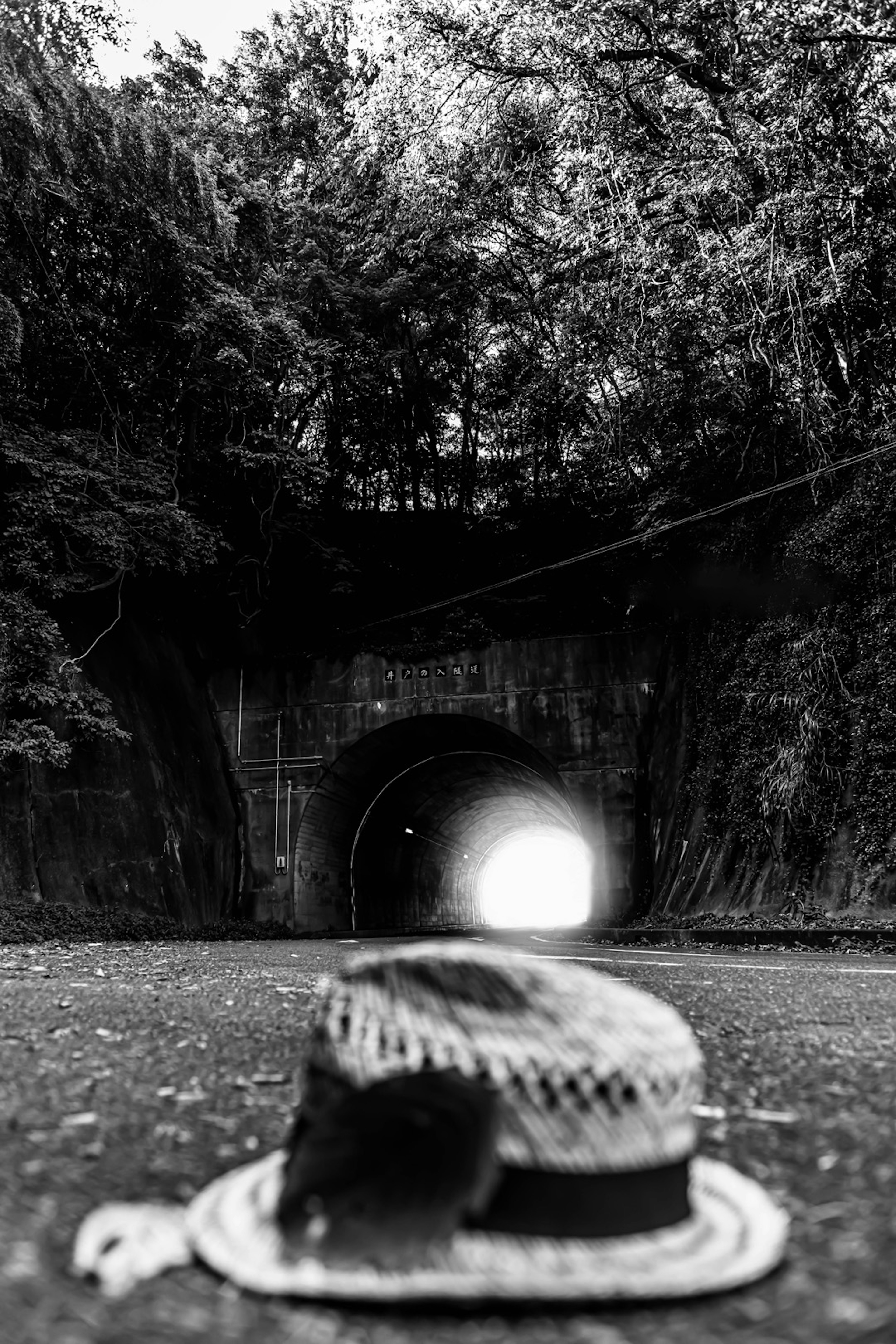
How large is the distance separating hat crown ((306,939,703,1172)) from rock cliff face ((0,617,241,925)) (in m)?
16.9

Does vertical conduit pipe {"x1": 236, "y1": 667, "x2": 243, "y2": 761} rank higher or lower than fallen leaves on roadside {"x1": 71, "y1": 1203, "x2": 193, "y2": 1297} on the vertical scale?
higher

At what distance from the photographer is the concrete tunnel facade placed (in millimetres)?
21203

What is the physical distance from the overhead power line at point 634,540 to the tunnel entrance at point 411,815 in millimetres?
2324

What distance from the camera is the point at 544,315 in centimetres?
2069

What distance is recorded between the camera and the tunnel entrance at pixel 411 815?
2262cm

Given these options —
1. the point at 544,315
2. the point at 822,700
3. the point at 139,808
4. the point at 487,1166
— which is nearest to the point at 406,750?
the point at 139,808

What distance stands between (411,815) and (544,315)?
12.1m

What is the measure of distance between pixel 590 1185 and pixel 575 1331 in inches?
7.9

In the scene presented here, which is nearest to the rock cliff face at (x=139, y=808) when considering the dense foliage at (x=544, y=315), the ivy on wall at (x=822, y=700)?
the dense foliage at (x=544, y=315)

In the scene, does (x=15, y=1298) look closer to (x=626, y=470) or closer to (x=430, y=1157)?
(x=430, y=1157)

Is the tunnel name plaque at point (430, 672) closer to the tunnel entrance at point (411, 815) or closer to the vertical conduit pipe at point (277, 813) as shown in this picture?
the tunnel entrance at point (411, 815)

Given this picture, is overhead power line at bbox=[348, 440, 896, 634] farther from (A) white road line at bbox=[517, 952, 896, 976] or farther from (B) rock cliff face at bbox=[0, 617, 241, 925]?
(A) white road line at bbox=[517, 952, 896, 976]

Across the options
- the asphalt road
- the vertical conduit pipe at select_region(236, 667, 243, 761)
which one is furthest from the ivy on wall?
the vertical conduit pipe at select_region(236, 667, 243, 761)

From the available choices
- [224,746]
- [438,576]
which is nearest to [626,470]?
[438,576]
